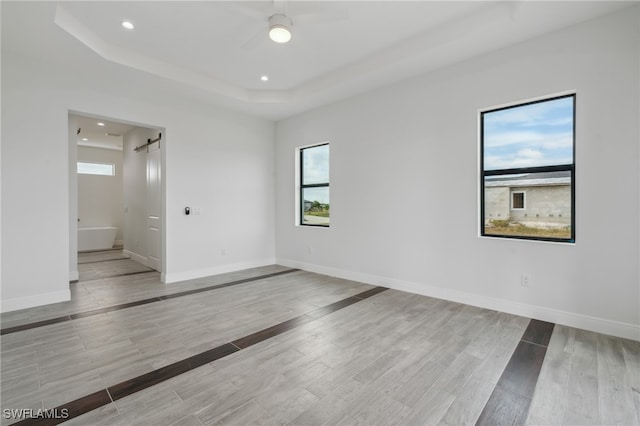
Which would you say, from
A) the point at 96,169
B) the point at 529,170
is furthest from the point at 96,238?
the point at 529,170

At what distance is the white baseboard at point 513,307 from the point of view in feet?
8.67

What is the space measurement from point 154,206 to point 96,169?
4.90 meters

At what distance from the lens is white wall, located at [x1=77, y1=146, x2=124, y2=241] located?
8.43 m

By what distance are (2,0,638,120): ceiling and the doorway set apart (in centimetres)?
108

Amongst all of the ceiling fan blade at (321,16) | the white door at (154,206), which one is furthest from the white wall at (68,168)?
the ceiling fan blade at (321,16)

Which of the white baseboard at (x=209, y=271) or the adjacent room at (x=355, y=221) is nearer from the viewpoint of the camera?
the adjacent room at (x=355, y=221)

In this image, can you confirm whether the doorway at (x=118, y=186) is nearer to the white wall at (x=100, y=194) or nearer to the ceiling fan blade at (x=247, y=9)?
the white wall at (x=100, y=194)

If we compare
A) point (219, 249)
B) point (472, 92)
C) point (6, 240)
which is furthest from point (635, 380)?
point (6, 240)

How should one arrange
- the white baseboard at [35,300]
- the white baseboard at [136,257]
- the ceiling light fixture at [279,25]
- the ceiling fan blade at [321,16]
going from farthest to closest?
1. the white baseboard at [136,257]
2. the white baseboard at [35,300]
3. the ceiling light fixture at [279,25]
4. the ceiling fan blade at [321,16]

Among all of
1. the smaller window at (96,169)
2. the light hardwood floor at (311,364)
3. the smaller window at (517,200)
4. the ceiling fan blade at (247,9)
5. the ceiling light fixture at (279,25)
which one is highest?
the ceiling fan blade at (247,9)

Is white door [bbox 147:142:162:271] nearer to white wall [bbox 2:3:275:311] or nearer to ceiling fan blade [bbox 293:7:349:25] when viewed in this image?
white wall [bbox 2:3:275:311]

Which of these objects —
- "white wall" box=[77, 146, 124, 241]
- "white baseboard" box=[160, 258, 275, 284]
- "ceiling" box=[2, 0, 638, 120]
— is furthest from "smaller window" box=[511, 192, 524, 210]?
"white wall" box=[77, 146, 124, 241]

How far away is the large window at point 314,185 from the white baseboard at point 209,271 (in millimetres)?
1178

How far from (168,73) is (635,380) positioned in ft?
18.1
